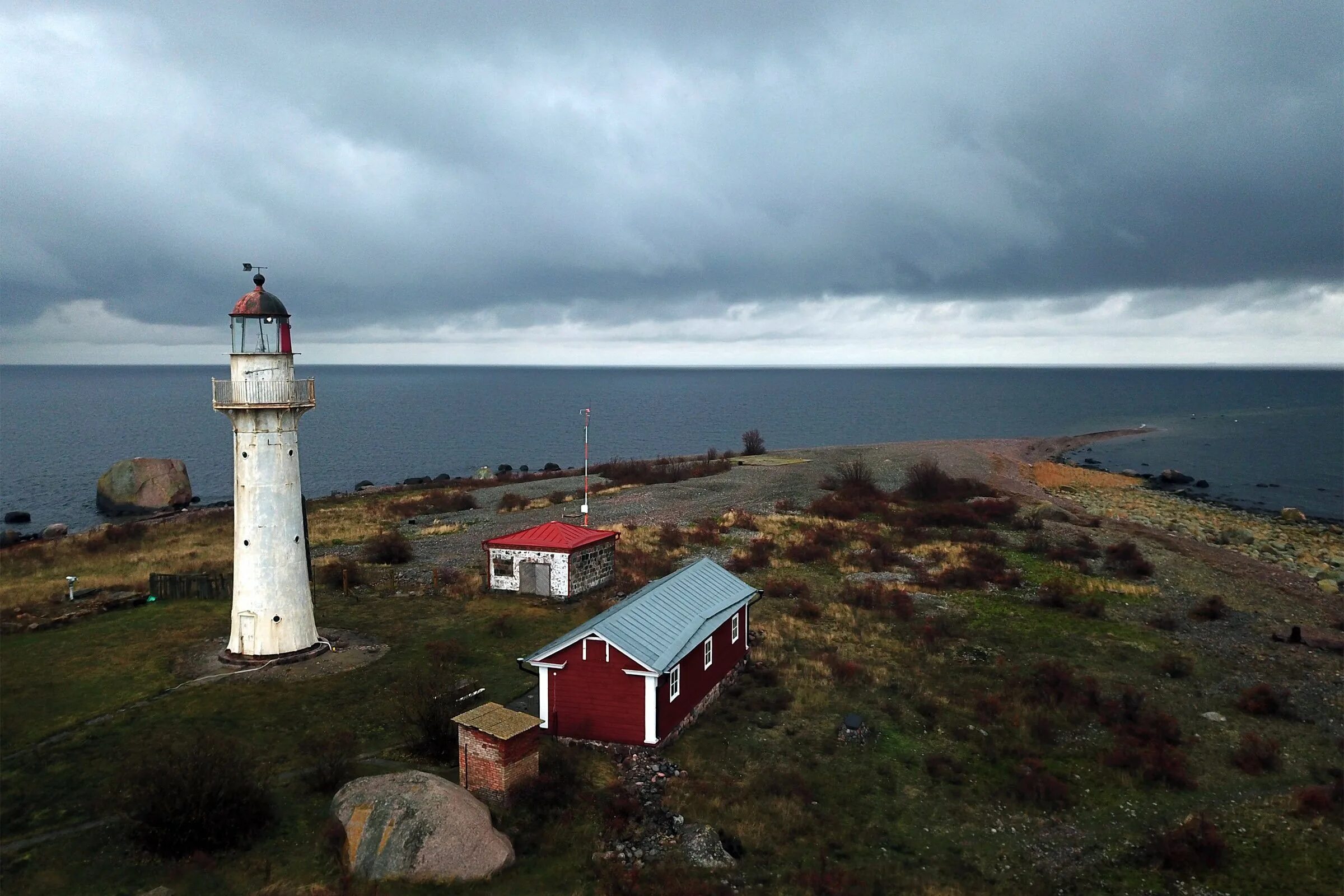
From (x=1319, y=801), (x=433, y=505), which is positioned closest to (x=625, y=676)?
(x=1319, y=801)

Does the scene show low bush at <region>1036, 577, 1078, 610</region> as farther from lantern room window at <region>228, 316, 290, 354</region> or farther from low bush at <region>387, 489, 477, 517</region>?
low bush at <region>387, 489, 477, 517</region>

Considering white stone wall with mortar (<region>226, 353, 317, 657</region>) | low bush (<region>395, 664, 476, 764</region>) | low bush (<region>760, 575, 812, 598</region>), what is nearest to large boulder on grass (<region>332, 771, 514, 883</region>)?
low bush (<region>395, 664, 476, 764</region>)

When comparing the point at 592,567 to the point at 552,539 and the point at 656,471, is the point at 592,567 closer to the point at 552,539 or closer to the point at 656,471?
the point at 552,539

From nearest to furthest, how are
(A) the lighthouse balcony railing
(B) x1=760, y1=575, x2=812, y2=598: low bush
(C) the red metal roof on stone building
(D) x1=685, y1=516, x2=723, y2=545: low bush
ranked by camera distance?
1. (A) the lighthouse balcony railing
2. (C) the red metal roof on stone building
3. (B) x1=760, y1=575, x2=812, y2=598: low bush
4. (D) x1=685, y1=516, x2=723, y2=545: low bush

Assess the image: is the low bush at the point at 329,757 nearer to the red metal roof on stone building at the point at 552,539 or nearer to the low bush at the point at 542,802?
the low bush at the point at 542,802

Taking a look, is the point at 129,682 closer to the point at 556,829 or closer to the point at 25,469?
the point at 556,829
